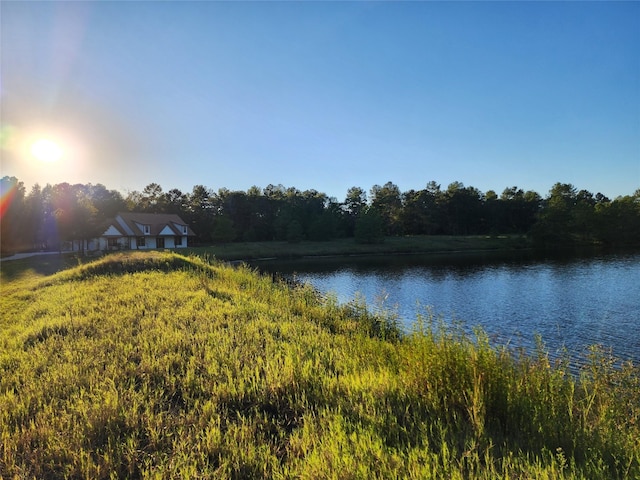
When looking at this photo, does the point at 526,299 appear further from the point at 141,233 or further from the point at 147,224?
the point at 147,224

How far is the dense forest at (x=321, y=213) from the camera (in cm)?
4403

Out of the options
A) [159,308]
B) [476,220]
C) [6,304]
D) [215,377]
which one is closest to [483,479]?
[215,377]

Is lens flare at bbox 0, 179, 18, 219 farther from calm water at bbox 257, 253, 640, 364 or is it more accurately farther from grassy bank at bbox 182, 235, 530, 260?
calm water at bbox 257, 253, 640, 364

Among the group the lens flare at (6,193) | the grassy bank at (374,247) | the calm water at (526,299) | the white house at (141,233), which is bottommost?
the calm water at (526,299)

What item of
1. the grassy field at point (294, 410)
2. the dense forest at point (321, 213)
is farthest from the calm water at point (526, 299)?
the dense forest at point (321, 213)

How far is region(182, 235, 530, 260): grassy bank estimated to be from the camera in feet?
185

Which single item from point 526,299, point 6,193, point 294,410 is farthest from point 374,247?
point 294,410

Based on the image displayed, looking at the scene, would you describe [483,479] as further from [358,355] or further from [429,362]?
[358,355]

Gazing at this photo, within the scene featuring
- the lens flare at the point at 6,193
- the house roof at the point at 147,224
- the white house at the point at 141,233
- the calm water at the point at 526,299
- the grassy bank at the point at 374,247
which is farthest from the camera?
the grassy bank at the point at 374,247

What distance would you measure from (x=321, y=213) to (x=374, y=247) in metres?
21.0

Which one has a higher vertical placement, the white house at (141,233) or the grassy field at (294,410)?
the white house at (141,233)

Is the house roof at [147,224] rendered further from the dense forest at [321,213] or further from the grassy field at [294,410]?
the grassy field at [294,410]

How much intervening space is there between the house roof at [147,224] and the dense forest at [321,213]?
2681mm

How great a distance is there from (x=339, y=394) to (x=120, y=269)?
18.0m
